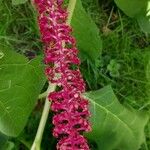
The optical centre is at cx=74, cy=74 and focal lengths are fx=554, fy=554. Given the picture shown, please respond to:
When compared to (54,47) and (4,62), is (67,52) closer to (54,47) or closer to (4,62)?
(54,47)

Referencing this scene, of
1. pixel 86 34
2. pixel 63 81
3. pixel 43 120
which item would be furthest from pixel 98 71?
pixel 63 81

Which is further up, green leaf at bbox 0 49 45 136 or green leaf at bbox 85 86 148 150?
green leaf at bbox 0 49 45 136

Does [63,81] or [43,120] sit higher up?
[63,81]

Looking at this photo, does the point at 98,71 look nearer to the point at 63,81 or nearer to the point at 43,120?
the point at 43,120

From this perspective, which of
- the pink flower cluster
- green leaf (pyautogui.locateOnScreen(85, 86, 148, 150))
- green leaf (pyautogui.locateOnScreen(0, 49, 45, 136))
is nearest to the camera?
the pink flower cluster

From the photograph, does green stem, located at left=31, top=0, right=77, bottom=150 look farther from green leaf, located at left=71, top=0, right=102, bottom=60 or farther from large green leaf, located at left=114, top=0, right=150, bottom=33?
large green leaf, located at left=114, top=0, right=150, bottom=33

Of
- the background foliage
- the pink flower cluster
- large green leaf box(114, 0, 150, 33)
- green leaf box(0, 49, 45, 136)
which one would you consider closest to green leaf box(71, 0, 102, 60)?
the background foliage
